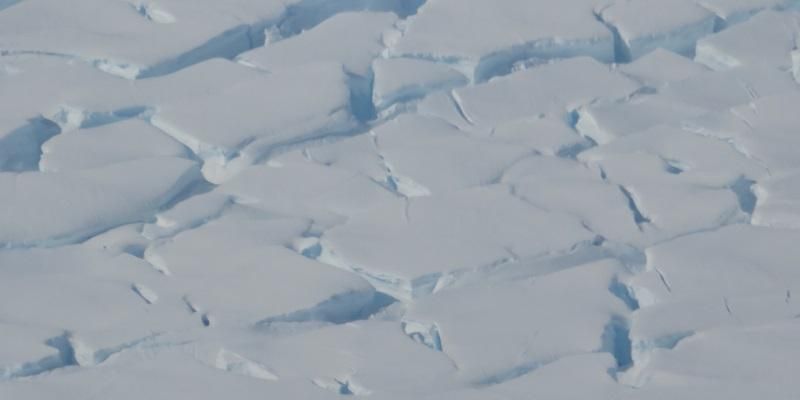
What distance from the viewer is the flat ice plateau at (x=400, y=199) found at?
6.28 ft

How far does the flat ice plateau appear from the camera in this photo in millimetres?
1913

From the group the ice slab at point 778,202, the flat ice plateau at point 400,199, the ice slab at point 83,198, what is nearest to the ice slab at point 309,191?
the flat ice plateau at point 400,199

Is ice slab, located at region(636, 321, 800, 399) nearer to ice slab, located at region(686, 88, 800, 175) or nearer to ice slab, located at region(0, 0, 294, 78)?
ice slab, located at region(686, 88, 800, 175)

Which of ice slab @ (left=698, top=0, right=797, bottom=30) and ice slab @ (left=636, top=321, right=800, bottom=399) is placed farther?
ice slab @ (left=698, top=0, right=797, bottom=30)

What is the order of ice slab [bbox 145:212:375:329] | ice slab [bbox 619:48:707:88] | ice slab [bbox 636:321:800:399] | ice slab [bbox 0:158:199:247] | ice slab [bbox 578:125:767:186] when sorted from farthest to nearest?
ice slab [bbox 619:48:707:88], ice slab [bbox 578:125:767:186], ice slab [bbox 0:158:199:247], ice slab [bbox 145:212:375:329], ice slab [bbox 636:321:800:399]

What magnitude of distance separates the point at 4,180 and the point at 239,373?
2.37 ft

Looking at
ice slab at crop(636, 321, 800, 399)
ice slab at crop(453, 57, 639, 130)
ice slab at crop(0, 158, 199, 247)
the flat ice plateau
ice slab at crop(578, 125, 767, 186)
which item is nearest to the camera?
ice slab at crop(636, 321, 800, 399)

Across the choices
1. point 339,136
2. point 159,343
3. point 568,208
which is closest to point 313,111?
point 339,136

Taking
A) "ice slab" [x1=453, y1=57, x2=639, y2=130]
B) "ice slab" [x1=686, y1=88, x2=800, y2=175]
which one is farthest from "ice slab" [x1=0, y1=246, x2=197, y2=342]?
"ice slab" [x1=686, y1=88, x2=800, y2=175]

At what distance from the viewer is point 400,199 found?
91.9 inches

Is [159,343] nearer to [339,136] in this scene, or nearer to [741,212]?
[339,136]

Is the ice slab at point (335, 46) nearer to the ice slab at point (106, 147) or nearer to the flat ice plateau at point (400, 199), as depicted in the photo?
the flat ice plateau at point (400, 199)

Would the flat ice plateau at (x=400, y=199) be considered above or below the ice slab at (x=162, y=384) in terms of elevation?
below

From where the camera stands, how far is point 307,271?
6.96ft
